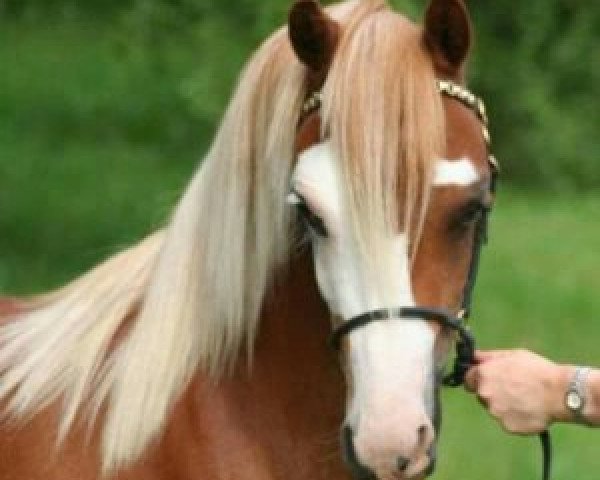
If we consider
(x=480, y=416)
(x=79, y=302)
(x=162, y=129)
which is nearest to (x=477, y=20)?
(x=162, y=129)

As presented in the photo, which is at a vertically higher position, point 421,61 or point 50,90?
point 421,61

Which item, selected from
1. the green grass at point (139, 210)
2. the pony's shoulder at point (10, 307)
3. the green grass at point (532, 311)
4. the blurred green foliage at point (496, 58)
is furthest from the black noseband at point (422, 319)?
the blurred green foliage at point (496, 58)

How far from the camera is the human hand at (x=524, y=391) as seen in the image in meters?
3.40

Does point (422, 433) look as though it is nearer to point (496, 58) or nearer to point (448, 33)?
point (448, 33)

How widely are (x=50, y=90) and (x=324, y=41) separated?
967 cm

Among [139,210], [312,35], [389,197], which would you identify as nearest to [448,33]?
[312,35]

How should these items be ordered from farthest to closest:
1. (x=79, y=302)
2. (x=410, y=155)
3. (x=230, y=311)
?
(x=79, y=302) < (x=230, y=311) < (x=410, y=155)

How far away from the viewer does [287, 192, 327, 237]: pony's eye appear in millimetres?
3238

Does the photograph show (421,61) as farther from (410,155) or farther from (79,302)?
(79,302)

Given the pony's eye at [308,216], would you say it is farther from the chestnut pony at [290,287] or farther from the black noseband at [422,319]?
the black noseband at [422,319]

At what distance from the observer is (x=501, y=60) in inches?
474

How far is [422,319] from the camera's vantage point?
10.5ft

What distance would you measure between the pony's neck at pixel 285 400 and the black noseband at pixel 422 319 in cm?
21

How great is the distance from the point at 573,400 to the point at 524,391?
0.29 ft
